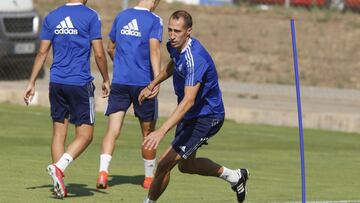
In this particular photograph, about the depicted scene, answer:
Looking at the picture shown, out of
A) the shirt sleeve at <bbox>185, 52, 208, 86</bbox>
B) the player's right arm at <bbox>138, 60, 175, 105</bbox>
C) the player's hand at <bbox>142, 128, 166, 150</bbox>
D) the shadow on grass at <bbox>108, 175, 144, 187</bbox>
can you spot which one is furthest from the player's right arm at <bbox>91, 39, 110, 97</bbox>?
the player's hand at <bbox>142, 128, 166, 150</bbox>

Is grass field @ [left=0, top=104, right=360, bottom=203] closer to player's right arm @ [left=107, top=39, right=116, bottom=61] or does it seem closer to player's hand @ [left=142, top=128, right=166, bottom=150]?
player's right arm @ [left=107, top=39, right=116, bottom=61]

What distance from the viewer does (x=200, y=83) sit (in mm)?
10898

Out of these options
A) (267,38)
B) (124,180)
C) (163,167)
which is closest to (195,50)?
(163,167)

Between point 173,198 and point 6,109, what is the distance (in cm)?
953

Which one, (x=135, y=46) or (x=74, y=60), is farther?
(x=135, y=46)

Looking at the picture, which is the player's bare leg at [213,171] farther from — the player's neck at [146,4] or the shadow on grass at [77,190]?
the player's neck at [146,4]

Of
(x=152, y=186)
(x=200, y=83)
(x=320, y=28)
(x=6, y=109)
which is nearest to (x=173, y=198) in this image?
(x=152, y=186)

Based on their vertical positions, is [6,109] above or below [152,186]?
below

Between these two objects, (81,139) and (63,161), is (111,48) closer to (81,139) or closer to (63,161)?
(81,139)

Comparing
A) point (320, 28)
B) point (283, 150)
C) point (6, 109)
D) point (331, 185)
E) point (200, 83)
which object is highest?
point (200, 83)

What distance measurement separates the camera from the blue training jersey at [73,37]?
40.9 feet

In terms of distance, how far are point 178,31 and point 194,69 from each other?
336 millimetres

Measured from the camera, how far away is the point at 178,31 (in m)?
10.9

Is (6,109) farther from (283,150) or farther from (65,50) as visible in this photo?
(65,50)
